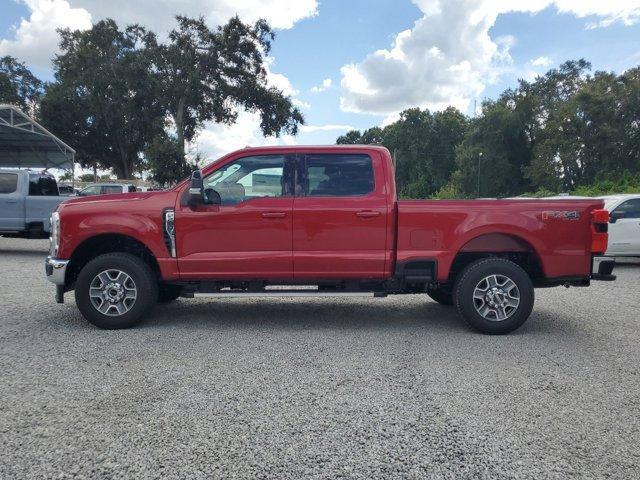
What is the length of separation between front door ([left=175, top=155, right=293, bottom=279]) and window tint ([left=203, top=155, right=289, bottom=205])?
0.06 meters

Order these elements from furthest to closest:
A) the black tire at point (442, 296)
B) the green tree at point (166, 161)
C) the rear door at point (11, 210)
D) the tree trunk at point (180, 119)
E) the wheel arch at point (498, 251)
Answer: the tree trunk at point (180, 119)
the green tree at point (166, 161)
the rear door at point (11, 210)
the black tire at point (442, 296)
the wheel arch at point (498, 251)

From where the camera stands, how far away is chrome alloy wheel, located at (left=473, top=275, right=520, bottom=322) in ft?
18.0

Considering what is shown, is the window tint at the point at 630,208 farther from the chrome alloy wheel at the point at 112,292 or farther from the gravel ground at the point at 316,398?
the chrome alloy wheel at the point at 112,292

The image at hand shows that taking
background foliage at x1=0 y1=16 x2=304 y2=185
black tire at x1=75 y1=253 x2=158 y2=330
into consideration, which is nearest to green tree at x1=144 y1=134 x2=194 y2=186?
background foliage at x1=0 y1=16 x2=304 y2=185

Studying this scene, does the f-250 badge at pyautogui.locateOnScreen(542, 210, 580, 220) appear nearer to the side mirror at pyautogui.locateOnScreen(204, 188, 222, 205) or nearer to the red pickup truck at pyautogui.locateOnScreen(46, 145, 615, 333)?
the red pickup truck at pyautogui.locateOnScreen(46, 145, 615, 333)

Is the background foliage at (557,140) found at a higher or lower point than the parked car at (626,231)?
higher

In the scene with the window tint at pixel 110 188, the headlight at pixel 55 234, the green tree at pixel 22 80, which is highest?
the green tree at pixel 22 80

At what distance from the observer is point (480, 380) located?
408cm

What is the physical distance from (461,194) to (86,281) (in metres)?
55.0

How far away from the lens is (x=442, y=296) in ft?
22.6

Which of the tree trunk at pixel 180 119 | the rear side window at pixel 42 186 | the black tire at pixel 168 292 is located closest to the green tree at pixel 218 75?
the tree trunk at pixel 180 119

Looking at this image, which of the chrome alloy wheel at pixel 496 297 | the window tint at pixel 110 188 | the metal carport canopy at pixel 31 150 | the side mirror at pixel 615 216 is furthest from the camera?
the window tint at pixel 110 188

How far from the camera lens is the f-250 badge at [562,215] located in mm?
5484

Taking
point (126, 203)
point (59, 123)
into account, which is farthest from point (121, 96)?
point (126, 203)
